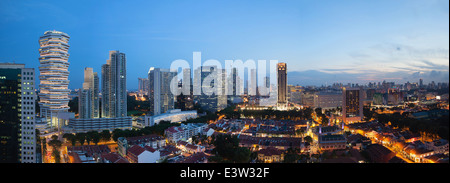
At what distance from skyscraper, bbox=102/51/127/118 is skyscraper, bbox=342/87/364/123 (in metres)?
10.6

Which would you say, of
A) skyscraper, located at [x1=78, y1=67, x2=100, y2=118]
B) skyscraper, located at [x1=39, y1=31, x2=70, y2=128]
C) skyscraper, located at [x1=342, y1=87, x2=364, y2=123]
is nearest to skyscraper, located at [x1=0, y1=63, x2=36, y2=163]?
skyscraper, located at [x1=39, y1=31, x2=70, y2=128]

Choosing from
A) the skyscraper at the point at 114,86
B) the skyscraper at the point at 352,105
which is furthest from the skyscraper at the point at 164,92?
the skyscraper at the point at 352,105

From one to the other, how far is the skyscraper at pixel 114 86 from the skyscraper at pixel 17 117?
603 cm

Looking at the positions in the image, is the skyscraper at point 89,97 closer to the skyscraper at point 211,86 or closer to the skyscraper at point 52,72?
the skyscraper at point 52,72

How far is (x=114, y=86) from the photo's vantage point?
1134 centimetres

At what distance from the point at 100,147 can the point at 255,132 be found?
5007 millimetres

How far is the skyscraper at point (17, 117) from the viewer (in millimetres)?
5090

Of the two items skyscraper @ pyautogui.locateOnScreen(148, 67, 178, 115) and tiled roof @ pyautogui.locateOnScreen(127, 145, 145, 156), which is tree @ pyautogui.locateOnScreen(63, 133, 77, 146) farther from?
skyscraper @ pyautogui.locateOnScreen(148, 67, 178, 115)

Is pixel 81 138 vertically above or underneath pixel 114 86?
underneath

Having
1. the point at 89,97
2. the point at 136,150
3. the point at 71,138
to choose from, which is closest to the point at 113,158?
the point at 136,150

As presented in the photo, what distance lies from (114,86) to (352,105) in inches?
448

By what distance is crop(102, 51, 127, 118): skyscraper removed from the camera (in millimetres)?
11266

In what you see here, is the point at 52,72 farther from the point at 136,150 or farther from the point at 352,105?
the point at 352,105
